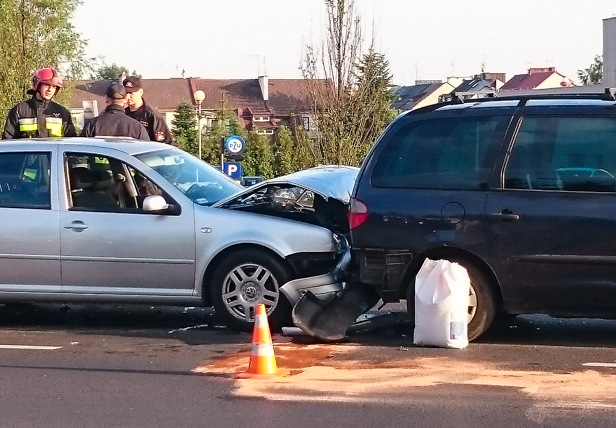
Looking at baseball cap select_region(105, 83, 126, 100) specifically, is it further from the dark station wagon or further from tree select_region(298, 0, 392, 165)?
tree select_region(298, 0, 392, 165)

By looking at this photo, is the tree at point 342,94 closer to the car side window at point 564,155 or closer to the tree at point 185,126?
the car side window at point 564,155

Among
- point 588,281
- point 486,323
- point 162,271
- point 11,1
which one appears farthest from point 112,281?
point 11,1

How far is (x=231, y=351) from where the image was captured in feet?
23.7

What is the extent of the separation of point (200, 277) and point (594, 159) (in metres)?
3.15

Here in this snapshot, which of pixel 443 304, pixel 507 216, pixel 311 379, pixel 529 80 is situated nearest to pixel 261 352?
pixel 311 379

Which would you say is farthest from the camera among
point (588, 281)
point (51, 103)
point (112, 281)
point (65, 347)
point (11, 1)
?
point (11, 1)

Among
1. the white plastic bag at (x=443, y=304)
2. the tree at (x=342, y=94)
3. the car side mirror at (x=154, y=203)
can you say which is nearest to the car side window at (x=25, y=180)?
the car side mirror at (x=154, y=203)

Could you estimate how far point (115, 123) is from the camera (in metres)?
9.92

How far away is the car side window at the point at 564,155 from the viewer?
6.87 metres

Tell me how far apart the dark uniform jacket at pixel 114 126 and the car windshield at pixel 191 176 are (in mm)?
1040

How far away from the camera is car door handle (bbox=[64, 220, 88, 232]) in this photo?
809 cm

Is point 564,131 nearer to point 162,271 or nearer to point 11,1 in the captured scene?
point 162,271

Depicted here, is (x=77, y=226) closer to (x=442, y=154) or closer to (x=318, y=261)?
(x=318, y=261)

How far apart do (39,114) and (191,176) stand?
2.44m
